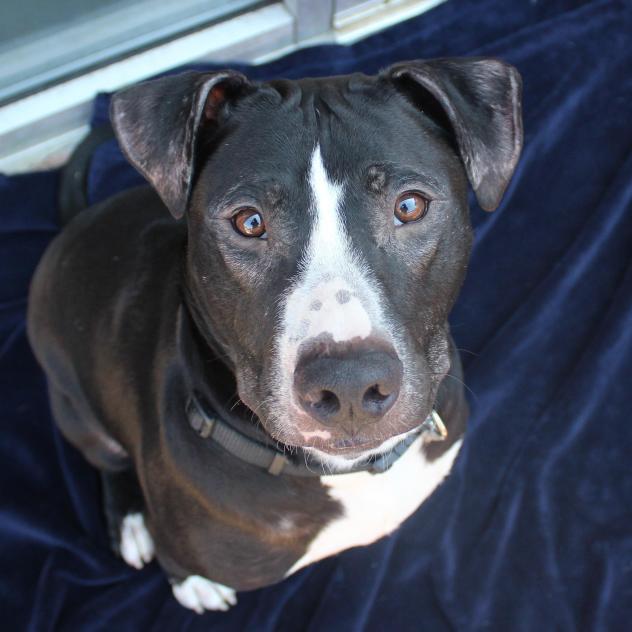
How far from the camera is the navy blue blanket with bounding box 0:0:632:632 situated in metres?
2.80

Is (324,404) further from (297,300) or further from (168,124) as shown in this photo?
(168,124)

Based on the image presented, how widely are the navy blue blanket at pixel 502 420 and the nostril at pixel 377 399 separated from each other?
1.34 metres

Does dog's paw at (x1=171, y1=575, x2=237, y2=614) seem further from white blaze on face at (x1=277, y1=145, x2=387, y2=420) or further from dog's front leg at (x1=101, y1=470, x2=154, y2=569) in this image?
white blaze on face at (x1=277, y1=145, x2=387, y2=420)

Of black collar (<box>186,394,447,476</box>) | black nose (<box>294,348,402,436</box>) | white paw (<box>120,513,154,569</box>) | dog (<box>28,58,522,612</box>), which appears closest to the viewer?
black nose (<box>294,348,402,436</box>)

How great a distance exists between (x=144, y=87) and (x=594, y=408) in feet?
6.61

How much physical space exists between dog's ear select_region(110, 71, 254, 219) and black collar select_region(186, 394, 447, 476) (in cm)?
52

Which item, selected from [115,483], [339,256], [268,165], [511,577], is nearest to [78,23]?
[115,483]

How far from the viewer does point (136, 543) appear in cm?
288

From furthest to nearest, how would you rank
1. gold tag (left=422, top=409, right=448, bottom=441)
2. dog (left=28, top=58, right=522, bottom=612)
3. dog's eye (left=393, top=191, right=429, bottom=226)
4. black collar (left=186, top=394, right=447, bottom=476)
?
gold tag (left=422, top=409, right=448, bottom=441) → black collar (left=186, top=394, right=447, bottom=476) → dog's eye (left=393, top=191, right=429, bottom=226) → dog (left=28, top=58, right=522, bottom=612)

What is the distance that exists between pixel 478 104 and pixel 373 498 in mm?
1067

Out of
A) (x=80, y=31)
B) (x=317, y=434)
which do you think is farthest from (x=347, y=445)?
(x=80, y=31)

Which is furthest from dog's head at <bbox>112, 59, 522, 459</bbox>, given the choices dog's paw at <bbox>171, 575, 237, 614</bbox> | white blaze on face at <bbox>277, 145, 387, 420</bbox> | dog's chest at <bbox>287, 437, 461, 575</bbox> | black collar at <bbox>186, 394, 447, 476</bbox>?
dog's paw at <bbox>171, 575, 237, 614</bbox>

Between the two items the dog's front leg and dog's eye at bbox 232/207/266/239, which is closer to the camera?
dog's eye at bbox 232/207/266/239

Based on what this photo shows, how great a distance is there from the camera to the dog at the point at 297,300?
1.70m
